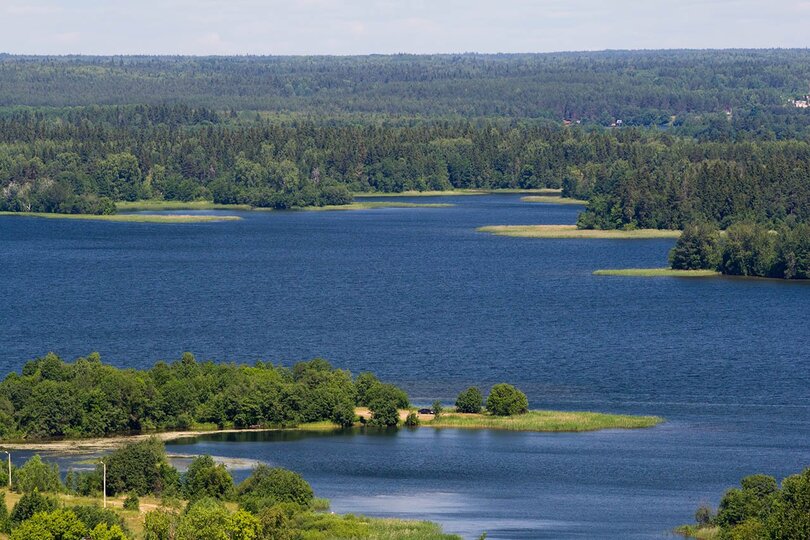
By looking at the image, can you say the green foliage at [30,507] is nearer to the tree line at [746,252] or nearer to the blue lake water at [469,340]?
the blue lake water at [469,340]

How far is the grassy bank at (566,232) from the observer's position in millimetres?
153625

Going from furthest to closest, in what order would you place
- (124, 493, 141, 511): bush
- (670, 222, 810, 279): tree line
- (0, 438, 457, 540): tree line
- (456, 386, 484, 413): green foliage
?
(670, 222, 810, 279): tree line
(456, 386, 484, 413): green foliage
(124, 493, 141, 511): bush
(0, 438, 457, 540): tree line

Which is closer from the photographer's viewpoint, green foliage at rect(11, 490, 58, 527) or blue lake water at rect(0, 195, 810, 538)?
green foliage at rect(11, 490, 58, 527)

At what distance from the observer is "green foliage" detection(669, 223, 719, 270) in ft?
411

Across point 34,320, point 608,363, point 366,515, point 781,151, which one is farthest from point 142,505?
point 781,151

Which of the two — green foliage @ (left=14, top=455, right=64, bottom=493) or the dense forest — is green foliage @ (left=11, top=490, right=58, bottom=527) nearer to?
green foliage @ (left=14, top=455, right=64, bottom=493)

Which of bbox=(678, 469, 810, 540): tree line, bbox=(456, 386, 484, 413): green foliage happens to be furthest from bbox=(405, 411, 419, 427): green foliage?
bbox=(678, 469, 810, 540): tree line

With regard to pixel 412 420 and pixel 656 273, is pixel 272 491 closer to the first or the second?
pixel 412 420

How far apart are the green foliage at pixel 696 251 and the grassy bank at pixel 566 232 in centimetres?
2747

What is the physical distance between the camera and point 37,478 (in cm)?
5359

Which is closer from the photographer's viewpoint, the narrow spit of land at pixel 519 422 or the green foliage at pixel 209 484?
the green foliage at pixel 209 484

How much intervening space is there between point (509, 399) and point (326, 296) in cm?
4199

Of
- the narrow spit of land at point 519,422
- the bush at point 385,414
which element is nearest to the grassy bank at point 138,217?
the narrow spit of land at point 519,422

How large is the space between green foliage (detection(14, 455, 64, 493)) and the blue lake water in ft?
28.1
